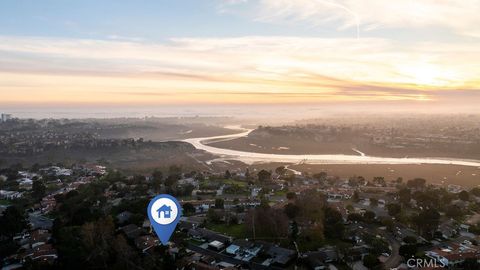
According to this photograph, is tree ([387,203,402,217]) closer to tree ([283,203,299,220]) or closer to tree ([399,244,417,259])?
tree ([399,244,417,259])

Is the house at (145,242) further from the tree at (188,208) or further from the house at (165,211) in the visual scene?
the house at (165,211)

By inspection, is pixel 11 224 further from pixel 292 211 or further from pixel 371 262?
pixel 371 262

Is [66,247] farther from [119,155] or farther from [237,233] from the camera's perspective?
[119,155]

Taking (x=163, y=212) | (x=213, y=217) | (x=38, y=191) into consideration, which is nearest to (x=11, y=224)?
(x=38, y=191)

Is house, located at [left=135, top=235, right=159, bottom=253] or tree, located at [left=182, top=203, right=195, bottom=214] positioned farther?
tree, located at [left=182, top=203, right=195, bottom=214]

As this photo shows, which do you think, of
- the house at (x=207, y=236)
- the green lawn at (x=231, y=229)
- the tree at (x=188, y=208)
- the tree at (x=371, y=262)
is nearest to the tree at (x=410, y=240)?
the tree at (x=371, y=262)

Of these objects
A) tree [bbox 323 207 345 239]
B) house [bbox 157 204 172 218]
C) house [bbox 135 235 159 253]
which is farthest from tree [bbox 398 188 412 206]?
house [bbox 157 204 172 218]

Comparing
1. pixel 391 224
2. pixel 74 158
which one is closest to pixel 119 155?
pixel 74 158

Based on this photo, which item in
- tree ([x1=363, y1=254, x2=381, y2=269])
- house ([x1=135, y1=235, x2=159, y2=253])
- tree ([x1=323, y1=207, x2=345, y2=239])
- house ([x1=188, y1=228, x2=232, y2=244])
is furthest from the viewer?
house ([x1=188, y1=228, x2=232, y2=244])

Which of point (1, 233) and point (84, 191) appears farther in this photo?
point (84, 191)
